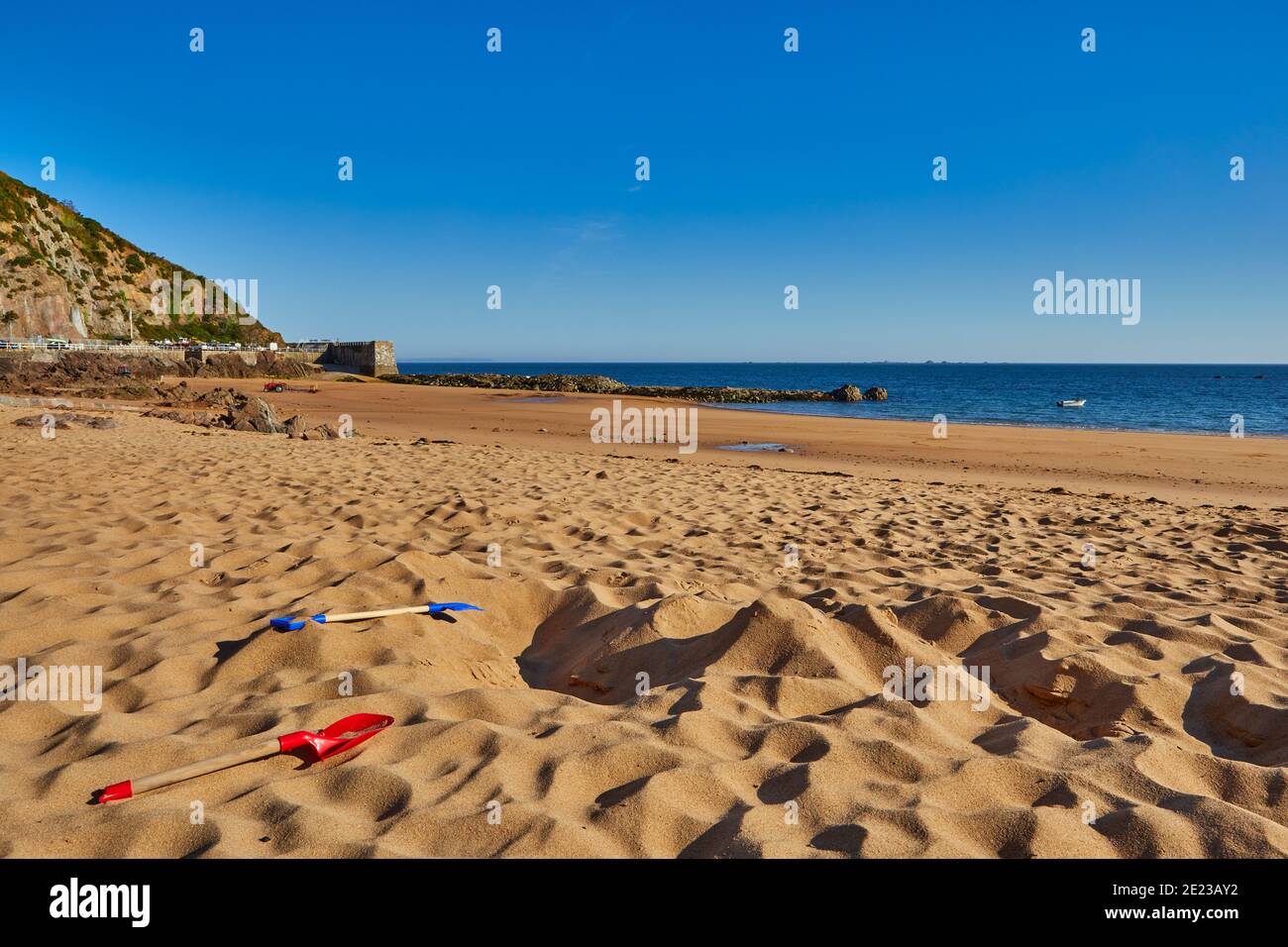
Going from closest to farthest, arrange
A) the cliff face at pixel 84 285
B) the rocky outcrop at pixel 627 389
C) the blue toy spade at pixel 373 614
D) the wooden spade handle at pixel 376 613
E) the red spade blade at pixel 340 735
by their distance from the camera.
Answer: the red spade blade at pixel 340 735
the blue toy spade at pixel 373 614
the wooden spade handle at pixel 376 613
the cliff face at pixel 84 285
the rocky outcrop at pixel 627 389

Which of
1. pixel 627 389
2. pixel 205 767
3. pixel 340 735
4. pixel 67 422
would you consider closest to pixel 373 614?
pixel 340 735

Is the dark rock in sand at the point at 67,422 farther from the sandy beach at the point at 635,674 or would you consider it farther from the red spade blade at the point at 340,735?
the red spade blade at the point at 340,735

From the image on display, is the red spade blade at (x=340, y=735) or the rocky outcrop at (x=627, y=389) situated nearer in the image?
the red spade blade at (x=340, y=735)

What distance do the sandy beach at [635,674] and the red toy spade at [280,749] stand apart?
6 centimetres

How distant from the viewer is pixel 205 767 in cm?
259

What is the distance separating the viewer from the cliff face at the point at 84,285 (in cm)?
4338

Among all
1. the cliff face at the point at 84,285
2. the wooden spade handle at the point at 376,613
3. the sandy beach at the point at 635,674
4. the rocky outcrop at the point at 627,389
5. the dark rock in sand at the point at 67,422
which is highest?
the cliff face at the point at 84,285

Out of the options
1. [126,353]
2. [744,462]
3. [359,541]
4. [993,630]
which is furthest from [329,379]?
[993,630]

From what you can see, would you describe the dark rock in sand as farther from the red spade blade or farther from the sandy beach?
the red spade blade

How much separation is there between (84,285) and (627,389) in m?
36.6

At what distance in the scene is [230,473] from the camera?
9023 millimetres

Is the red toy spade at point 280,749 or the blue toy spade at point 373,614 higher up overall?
the blue toy spade at point 373,614

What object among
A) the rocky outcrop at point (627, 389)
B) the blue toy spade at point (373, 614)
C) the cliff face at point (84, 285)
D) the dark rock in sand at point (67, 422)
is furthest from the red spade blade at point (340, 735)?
the cliff face at point (84, 285)
